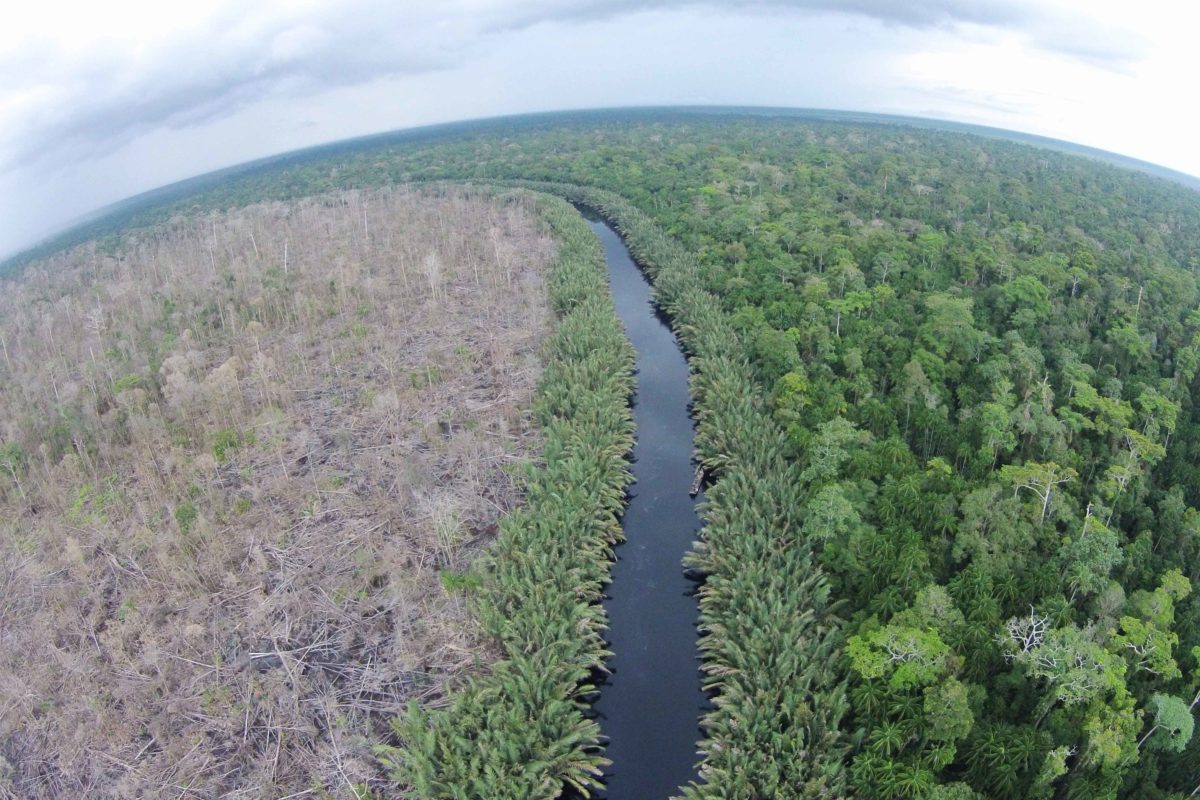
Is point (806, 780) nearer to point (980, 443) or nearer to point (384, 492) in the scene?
point (980, 443)

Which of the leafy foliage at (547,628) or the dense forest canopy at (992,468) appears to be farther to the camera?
the leafy foliage at (547,628)

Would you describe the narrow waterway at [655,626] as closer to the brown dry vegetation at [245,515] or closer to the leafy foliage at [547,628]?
the leafy foliage at [547,628]

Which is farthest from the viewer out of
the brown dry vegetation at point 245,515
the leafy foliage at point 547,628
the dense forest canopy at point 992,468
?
the brown dry vegetation at point 245,515

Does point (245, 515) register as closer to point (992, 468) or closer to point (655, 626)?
point (655, 626)

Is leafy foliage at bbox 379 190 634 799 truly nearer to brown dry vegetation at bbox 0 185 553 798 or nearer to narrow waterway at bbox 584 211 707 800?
narrow waterway at bbox 584 211 707 800

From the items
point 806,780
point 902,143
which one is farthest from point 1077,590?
point 902,143

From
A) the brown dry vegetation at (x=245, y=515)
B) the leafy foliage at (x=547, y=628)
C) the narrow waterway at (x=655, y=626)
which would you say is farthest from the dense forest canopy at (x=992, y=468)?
the brown dry vegetation at (x=245, y=515)

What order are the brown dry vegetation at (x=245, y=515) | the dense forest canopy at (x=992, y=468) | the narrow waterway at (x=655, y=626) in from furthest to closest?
1. the narrow waterway at (x=655, y=626)
2. the brown dry vegetation at (x=245, y=515)
3. the dense forest canopy at (x=992, y=468)

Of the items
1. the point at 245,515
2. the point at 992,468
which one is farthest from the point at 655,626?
the point at 245,515

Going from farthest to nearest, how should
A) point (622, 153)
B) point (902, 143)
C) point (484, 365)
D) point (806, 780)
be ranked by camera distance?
1. point (902, 143)
2. point (622, 153)
3. point (484, 365)
4. point (806, 780)
